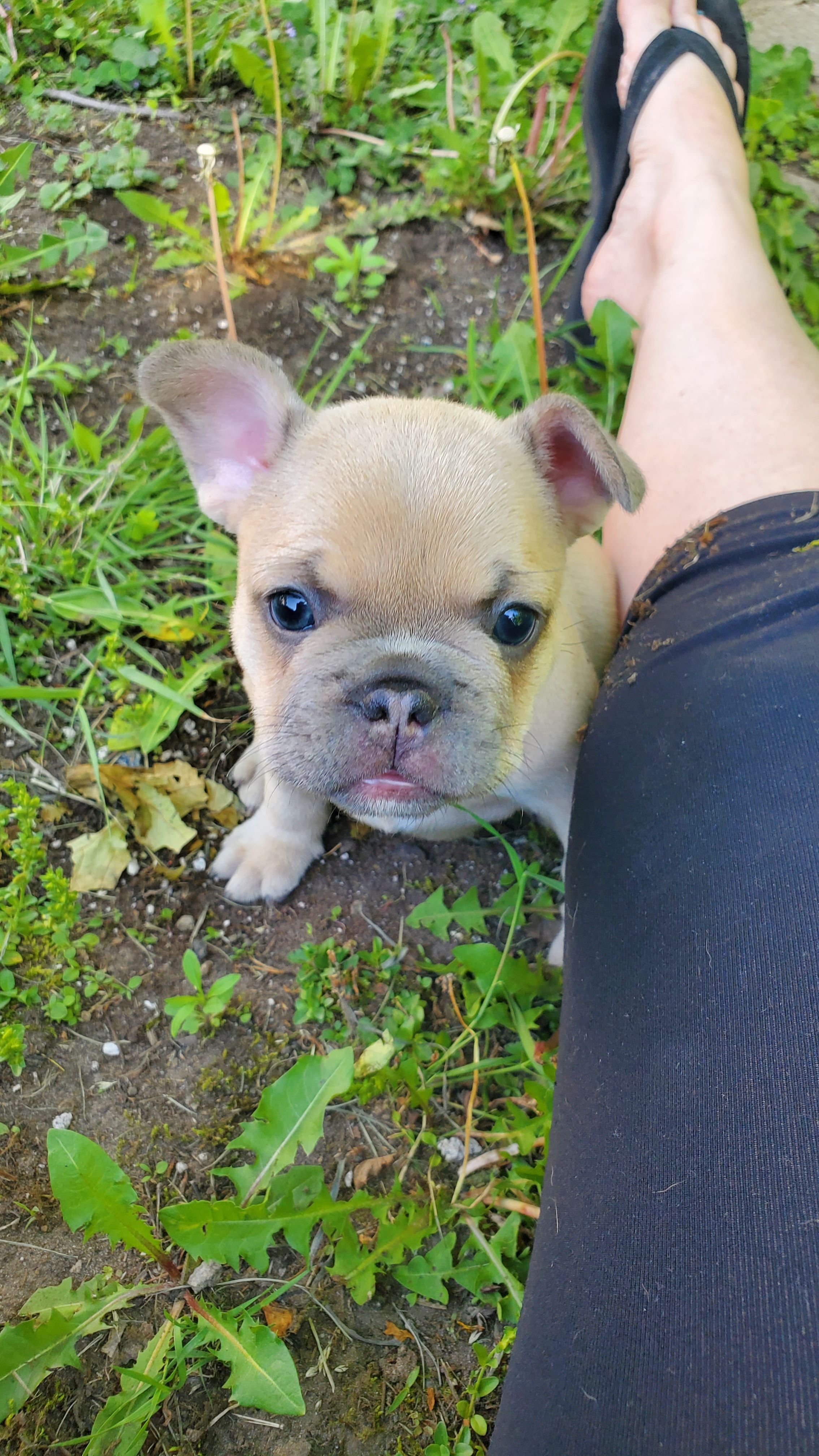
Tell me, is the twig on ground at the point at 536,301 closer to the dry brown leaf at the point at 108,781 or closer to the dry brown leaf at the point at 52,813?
the dry brown leaf at the point at 108,781

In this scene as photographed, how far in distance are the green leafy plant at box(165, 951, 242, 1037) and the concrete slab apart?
20.8ft

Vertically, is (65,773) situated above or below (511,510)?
below

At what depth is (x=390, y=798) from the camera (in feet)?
7.25

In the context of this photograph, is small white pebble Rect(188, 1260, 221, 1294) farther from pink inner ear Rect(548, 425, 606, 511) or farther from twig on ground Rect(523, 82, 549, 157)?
twig on ground Rect(523, 82, 549, 157)

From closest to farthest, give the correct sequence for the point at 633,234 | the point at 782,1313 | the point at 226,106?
the point at 782,1313 → the point at 633,234 → the point at 226,106

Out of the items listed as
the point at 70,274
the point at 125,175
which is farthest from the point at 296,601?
the point at 125,175

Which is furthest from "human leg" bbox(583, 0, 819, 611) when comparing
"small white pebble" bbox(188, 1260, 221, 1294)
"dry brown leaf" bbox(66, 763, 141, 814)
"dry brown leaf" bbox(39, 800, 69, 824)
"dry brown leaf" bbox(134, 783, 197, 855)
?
"small white pebble" bbox(188, 1260, 221, 1294)

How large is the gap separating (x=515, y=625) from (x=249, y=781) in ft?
4.75

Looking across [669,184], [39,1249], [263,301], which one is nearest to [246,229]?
[263,301]

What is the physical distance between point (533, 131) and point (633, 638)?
3225 mm

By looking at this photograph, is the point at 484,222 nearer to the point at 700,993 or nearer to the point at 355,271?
the point at 355,271

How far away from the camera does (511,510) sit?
2299 mm

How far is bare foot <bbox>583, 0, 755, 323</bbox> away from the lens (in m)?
3.61

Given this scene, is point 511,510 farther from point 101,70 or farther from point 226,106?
point 101,70
